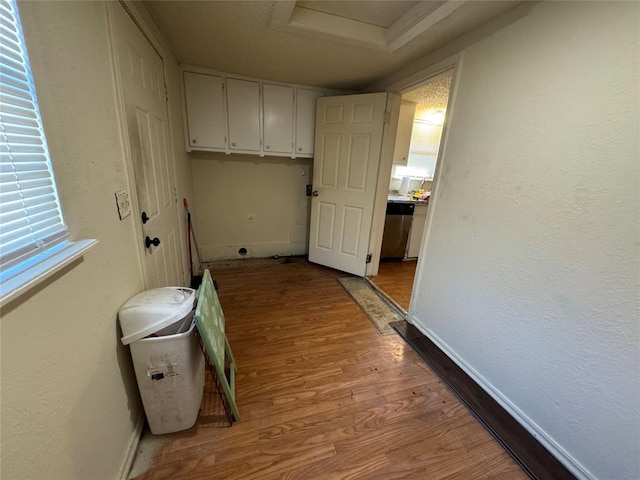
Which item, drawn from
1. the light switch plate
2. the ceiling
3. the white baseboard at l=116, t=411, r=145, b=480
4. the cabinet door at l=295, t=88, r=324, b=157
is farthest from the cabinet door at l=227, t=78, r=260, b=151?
the white baseboard at l=116, t=411, r=145, b=480

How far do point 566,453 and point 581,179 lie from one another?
128 centimetres

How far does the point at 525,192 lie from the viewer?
1.34 m

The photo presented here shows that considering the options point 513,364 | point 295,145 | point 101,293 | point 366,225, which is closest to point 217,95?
point 295,145

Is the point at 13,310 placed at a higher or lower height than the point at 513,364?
higher

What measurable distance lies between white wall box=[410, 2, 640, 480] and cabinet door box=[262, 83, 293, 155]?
179 centimetres

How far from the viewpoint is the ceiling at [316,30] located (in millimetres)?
1473

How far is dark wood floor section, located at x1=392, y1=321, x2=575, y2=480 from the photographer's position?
1188 mm

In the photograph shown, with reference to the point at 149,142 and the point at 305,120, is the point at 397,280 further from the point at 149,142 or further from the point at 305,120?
the point at 149,142

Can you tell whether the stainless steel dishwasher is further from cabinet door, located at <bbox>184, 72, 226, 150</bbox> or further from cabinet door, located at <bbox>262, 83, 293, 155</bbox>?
cabinet door, located at <bbox>184, 72, 226, 150</bbox>

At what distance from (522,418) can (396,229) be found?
2.35 meters

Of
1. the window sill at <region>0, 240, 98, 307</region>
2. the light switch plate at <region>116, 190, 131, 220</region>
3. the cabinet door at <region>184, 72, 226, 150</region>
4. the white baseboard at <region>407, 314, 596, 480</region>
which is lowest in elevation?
the white baseboard at <region>407, 314, 596, 480</region>

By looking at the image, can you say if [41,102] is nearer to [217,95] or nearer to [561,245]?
[561,245]

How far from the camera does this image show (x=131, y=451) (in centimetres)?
112

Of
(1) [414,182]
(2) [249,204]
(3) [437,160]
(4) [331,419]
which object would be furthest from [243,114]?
(4) [331,419]
